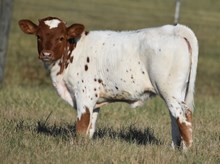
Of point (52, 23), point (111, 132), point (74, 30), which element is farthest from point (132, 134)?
point (52, 23)

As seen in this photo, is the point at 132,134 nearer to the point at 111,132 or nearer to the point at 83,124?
the point at 111,132

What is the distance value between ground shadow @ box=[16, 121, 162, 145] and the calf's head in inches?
41.6

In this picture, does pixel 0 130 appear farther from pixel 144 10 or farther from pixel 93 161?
pixel 144 10

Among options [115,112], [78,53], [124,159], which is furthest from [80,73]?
[115,112]

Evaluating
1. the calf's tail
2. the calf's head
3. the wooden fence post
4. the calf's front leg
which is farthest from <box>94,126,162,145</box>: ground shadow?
the wooden fence post

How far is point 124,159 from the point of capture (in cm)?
798

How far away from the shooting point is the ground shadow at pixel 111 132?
387 inches

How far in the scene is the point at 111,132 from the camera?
1066cm

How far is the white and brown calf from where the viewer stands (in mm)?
8977

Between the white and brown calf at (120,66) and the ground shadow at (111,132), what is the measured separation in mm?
428

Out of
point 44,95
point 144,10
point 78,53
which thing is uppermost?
point 78,53

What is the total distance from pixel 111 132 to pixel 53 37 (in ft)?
6.41

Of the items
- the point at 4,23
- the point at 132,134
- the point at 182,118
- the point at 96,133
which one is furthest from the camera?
the point at 4,23

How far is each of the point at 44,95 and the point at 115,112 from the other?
92.3 inches
